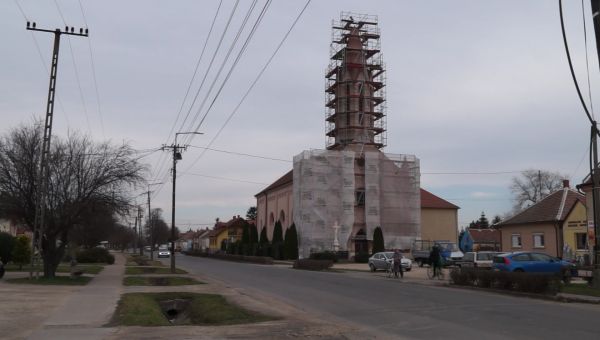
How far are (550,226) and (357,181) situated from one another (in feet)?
90.8

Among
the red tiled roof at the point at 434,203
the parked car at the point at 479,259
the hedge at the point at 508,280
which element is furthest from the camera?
the red tiled roof at the point at 434,203

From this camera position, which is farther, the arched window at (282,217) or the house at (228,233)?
the house at (228,233)

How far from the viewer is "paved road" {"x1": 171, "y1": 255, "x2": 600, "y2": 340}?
11867 millimetres

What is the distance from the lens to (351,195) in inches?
2598

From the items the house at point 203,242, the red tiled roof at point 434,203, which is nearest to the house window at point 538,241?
the red tiled roof at point 434,203

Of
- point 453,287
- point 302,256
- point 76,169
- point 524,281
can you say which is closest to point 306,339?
point 524,281

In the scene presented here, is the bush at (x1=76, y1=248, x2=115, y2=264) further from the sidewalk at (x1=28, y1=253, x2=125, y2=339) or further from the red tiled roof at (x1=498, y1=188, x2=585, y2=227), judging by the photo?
the red tiled roof at (x1=498, y1=188, x2=585, y2=227)

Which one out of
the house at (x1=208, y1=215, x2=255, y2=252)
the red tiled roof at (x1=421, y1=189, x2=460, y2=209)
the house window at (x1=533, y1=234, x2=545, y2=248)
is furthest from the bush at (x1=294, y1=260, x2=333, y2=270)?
the house at (x1=208, y1=215, x2=255, y2=252)

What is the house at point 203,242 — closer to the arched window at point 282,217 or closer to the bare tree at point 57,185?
the arched window at point 282,217

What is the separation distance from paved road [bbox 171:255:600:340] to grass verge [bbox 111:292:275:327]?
2.19 meters

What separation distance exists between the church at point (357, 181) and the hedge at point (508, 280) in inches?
1460

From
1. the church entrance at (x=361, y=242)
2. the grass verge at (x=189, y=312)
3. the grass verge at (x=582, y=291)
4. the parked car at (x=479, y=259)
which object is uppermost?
the church entrance at (x=361, y=242)

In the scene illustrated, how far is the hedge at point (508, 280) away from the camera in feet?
65.8

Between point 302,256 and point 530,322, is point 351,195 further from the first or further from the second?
point 530,322
